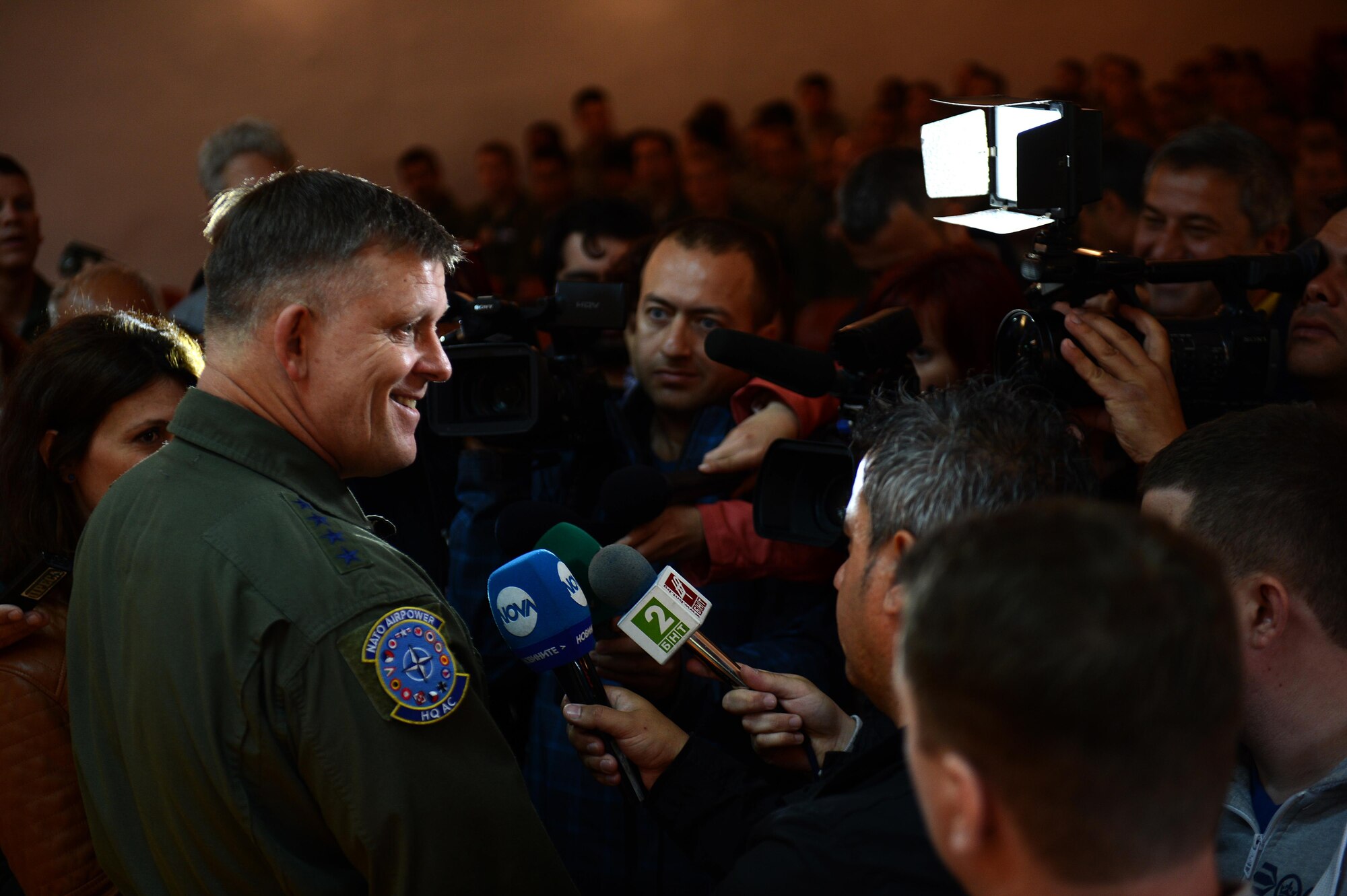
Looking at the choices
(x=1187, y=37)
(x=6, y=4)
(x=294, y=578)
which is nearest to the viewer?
(x=294, y=578)

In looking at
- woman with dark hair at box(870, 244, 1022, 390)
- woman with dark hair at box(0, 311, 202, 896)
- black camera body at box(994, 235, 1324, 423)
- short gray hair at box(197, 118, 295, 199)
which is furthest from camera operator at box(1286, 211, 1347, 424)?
short gray hair at box(197, 118, 295, 199)

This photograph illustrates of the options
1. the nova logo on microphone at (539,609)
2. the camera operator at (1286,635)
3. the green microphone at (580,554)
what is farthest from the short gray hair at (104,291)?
the camera operator at (1286,635)

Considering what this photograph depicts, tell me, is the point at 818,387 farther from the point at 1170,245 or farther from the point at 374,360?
the point at 1170,245

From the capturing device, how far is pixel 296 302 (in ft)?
3.94

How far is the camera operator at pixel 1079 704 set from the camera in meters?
0.68

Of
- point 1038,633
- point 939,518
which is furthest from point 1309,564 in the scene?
point 1038,633

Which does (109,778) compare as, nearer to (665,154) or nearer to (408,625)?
(408,625)

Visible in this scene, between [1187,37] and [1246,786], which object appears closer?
[1246,786]

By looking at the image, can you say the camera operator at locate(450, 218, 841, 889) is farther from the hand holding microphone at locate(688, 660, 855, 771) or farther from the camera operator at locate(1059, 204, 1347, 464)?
the camera operator at locate(1059, 204, 1347, 464)

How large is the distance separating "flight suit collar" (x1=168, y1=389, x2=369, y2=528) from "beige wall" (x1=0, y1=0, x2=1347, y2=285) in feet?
17.0

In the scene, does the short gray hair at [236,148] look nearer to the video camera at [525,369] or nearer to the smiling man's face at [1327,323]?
the video camera at [525,369]

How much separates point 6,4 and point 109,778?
18.7ft

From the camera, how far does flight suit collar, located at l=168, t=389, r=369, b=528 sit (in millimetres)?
1199

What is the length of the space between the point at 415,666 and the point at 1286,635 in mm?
901
